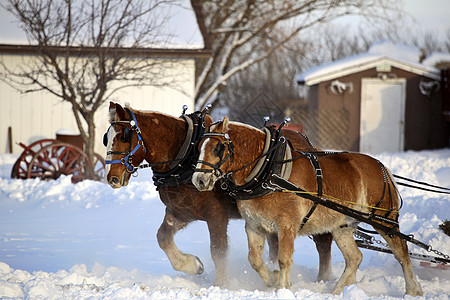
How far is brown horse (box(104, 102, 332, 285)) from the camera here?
514cm

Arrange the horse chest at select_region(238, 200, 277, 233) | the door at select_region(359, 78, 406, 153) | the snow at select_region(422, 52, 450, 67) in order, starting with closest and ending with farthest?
1. the horse chest at select_region(238, 200, 277, 233)
2. the door at select_region(359, 78, 406, 153)
3. the snow at select_region(422, 52, 450, 67)

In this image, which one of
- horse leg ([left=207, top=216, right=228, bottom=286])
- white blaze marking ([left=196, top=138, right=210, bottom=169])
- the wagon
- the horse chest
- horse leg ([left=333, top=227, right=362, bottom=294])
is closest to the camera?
white blaze marking ([left=196, top=138, right=210, bottom=169])

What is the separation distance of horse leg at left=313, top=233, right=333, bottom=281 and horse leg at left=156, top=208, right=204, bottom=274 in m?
1.36

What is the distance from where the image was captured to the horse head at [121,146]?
5.10 metres

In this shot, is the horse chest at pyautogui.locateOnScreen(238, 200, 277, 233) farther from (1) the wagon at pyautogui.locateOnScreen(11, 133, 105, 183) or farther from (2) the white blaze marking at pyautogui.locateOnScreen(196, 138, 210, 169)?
(1) the wagon at pyautogui.locateOnScreen(11, 133, 105, 183)

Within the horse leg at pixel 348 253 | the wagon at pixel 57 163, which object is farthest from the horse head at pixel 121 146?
the wagon at pixel 57 163

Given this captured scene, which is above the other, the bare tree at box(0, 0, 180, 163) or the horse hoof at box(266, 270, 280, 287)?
the bare tree at box(0, 0, 180, 163)

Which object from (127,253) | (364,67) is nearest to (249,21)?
(364,67)

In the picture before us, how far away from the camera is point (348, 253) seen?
566 centimetres

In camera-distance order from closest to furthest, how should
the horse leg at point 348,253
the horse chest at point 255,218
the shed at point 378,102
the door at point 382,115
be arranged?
the horse chest at point 255,218, the horse leg at point 348,253, the shed at point 378,102, the door at point 382,115

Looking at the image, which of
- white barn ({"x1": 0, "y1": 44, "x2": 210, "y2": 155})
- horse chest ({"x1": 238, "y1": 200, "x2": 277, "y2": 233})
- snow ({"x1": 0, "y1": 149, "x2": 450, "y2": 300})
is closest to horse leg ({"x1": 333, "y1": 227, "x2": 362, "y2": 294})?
snow ({"x1": 0, "y1": 149, "x2": 450, "y2": 300})

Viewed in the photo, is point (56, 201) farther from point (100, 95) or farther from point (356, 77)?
point (356, 77)

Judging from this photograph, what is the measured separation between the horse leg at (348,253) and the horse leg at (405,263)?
316 millimetres

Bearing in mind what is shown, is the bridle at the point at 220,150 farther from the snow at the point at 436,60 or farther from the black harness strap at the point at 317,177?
the snow at the point at 436,60
